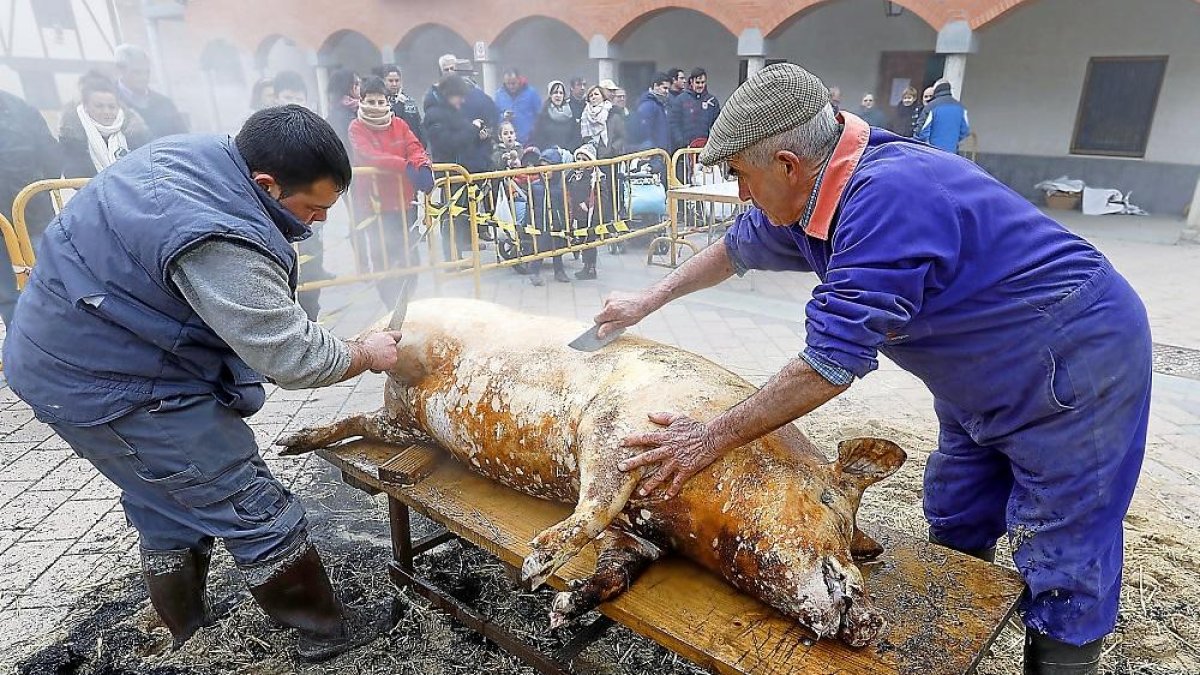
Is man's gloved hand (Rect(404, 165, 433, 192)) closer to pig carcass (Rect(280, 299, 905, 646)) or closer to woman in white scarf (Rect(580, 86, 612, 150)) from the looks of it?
pig carcass (Rect(280, 299, 905, 646))

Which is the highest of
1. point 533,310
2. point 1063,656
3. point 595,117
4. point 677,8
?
point 677,8

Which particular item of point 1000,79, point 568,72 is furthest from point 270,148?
point 568,72

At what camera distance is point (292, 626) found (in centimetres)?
246

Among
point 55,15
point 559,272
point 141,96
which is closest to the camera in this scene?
point 141,96

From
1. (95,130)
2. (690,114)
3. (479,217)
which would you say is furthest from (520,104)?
(95,130)

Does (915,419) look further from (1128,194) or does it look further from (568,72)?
(568,72)

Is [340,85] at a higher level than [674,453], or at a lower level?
higher

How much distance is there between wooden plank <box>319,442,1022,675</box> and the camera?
5.41 ft

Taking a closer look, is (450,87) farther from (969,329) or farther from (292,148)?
(969,329)

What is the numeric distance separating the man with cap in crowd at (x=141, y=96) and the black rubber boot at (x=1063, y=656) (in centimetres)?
685

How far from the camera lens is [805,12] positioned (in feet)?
35.9

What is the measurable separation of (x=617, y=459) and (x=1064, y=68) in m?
13.0

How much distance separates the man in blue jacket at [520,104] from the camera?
982cm

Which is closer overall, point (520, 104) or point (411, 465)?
point (411, 465)
